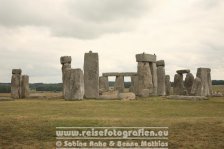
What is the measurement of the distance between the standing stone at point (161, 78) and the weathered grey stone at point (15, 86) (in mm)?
11453

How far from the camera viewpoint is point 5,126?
42.1ft

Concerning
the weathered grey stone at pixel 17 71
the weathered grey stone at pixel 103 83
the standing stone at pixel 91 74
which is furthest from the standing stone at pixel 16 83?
the weathered grey stone at pixel 103 83

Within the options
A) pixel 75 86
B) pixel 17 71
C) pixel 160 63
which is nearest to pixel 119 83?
pixel 160 63

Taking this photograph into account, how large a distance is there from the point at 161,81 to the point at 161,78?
0.27 metres

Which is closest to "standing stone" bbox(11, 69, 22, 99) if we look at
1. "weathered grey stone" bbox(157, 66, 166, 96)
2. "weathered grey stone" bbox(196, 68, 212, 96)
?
"weathered grey stone" bbox(157, 66, 166, 96)

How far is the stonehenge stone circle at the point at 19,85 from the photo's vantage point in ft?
91.6

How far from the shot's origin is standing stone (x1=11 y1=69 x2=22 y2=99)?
27.9 metres

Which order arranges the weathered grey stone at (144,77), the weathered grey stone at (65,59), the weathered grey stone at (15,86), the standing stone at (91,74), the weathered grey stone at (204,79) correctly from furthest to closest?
the weathered grey stone at (144,77), the weathered grey stone at (204,79), the weathered grey stone at (15,86), the weathered grey stone at (65,59), the standing stone at (91,74)

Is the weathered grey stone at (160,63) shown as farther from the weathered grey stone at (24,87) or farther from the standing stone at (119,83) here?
the weathered grey stone at (24,87)

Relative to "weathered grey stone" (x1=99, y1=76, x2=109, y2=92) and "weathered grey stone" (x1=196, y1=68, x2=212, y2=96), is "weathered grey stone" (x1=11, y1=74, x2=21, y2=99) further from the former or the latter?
"weathered grey stone" (x1=196, y1=68, x2=212, y2=96)

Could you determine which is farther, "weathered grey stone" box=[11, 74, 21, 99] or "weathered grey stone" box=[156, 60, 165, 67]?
"weathered grey stone" box=[156, 60, 165, 67]

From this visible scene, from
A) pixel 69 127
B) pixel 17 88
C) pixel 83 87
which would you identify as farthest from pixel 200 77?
pixel 69 127

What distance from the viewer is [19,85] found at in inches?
1110

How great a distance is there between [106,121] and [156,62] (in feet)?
66.2
